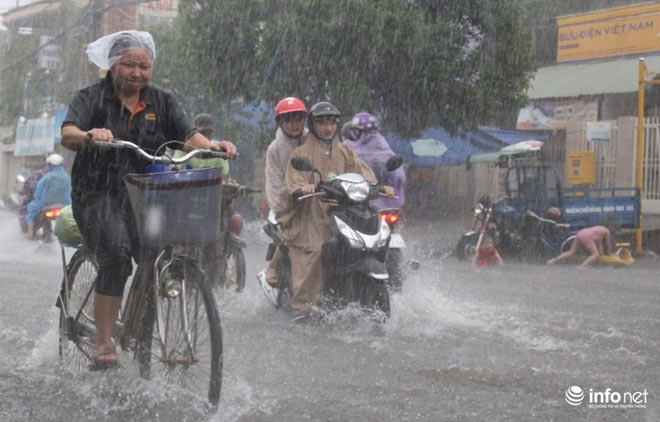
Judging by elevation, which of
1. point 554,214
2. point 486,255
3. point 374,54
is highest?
point 374,54

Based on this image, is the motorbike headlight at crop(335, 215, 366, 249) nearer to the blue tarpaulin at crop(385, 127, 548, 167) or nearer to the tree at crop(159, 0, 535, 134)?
the tree at crop(159, 0, 535, 134)

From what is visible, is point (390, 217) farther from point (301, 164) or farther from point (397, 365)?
point (397, 365)

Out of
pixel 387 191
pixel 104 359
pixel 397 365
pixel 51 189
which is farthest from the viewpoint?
pixel 51 189

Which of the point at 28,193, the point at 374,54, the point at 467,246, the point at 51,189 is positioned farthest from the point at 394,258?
the point at 28,193

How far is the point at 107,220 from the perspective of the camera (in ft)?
14.4

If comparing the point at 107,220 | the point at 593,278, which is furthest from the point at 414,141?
the point at 107,220

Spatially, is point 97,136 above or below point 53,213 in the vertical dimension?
above

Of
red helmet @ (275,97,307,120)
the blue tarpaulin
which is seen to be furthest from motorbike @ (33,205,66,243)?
the blue tarpaulin

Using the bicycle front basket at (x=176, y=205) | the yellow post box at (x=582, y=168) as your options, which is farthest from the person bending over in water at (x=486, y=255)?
the bicycle front basket at (x=176, y=205)

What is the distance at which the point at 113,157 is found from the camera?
4.49 meters

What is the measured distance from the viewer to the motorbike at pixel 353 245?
6.70 metres

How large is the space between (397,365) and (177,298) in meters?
1.77

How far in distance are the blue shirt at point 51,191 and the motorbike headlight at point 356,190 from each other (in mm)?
8667

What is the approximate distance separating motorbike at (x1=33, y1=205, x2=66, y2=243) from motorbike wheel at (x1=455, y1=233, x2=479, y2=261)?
5.87 metres
